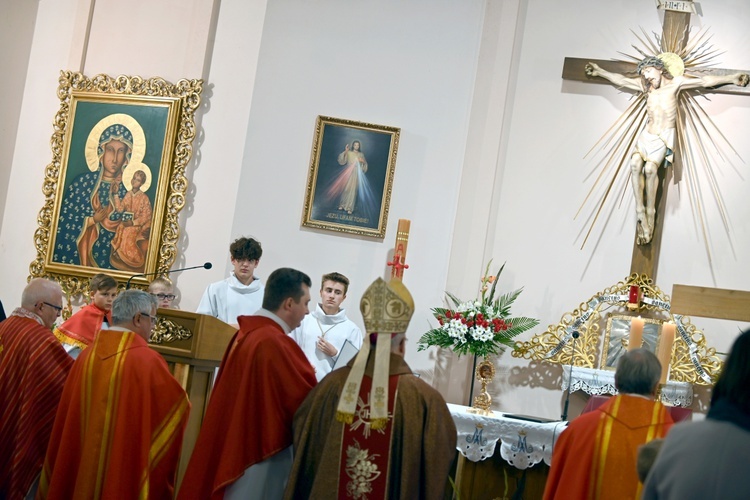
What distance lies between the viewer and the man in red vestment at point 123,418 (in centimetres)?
476

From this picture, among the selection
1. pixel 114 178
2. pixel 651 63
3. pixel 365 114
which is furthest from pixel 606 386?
pixel 114 178

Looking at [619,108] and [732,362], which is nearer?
[732,362]

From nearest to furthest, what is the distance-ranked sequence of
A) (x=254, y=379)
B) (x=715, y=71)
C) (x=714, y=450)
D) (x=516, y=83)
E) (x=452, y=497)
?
(x=714, y=450), (x=254, y=379), (x=452, y=497), (x=715, y=71), (x=516, y=83)

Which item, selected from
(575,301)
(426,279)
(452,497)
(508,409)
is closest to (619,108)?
(575,301)

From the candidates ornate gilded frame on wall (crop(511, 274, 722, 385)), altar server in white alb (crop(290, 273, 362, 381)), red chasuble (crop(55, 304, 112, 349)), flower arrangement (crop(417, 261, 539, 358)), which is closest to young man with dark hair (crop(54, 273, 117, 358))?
red chasuble (crop(55, 304, 112, 349))

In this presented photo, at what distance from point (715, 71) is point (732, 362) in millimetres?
6009

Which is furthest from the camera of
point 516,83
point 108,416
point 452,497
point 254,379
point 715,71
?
point 516,83

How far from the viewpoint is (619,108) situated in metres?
8.34

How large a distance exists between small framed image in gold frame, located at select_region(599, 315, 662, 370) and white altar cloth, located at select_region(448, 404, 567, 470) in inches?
51.0

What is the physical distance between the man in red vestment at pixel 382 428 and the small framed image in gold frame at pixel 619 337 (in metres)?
3.91

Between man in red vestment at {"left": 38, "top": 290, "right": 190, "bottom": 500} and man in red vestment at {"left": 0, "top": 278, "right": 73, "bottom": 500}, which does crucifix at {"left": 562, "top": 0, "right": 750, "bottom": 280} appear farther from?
man in red vestment at {"left": 0, "top": 278, "right": 73, "bottom": 500}

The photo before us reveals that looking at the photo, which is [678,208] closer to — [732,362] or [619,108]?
[619,108]

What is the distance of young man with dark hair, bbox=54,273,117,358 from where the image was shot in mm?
6473

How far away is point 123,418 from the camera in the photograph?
4.77 meters
